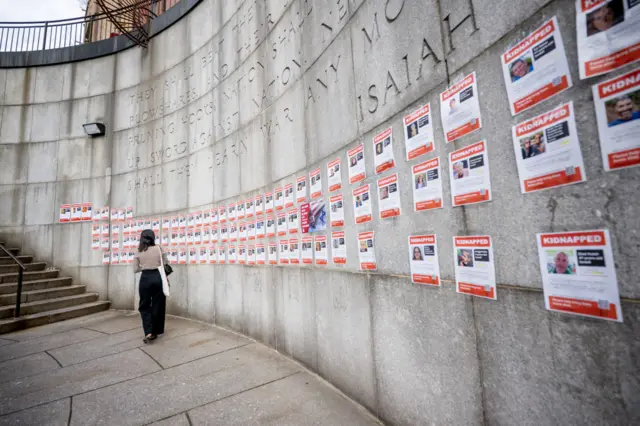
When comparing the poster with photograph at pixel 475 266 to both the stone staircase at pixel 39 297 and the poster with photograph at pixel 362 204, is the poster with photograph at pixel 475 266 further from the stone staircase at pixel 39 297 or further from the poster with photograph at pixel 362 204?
the stone staircase at pixel 39 297

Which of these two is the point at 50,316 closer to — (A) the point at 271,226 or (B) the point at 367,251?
(A) the point at 271,226

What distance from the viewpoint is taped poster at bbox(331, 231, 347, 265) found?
125 inches

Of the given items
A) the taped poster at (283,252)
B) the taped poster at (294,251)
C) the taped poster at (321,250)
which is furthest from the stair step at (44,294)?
the taped poster at (321,250)

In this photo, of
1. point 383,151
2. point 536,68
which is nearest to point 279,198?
point 383,151

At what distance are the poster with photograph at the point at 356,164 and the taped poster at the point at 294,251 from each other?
4.41 feet

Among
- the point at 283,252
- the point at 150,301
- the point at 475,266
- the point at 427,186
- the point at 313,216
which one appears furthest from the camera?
the point at 150,301

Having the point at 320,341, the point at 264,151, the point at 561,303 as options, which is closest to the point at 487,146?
the point at 561,303

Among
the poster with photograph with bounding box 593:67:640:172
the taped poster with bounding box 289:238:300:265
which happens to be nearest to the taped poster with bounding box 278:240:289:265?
the taped poster with bounding box 289:238:300:265

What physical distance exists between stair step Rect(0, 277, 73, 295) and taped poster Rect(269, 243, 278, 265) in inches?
275

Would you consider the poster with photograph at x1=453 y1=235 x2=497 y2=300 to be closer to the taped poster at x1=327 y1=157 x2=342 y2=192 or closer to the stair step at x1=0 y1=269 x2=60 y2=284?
the taped poster at x1=327 y1=157 x2=342 y2=192

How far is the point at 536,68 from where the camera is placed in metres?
1.50

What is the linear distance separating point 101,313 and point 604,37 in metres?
9.80

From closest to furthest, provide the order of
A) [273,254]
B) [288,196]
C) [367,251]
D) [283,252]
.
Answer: [367,251]
[288,196]
[283,252]
[273,254]

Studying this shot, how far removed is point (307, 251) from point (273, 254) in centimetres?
90
